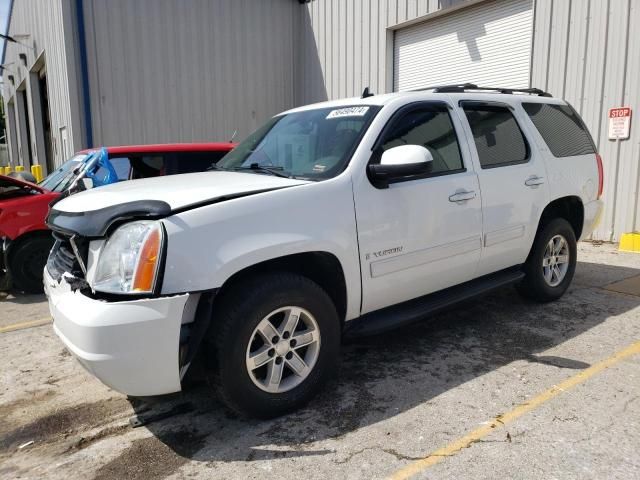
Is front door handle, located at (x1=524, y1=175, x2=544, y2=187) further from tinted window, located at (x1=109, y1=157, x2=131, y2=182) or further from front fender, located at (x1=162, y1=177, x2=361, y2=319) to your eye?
tinted window, located at (x1=109, y1=157, x2=131, y2=182)

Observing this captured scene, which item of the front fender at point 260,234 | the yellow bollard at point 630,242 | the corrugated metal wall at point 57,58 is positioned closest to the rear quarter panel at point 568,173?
the front fender at point 260,234

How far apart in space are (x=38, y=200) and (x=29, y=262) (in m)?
0.72

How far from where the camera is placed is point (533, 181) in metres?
4.46

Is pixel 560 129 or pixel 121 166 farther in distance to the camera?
pixel 121 166

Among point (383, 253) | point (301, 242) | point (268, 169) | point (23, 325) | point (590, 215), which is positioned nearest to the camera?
point (301, 242)

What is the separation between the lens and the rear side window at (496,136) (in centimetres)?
415

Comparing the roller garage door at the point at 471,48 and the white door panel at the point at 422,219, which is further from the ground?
the roller garage door at the point at 471,48

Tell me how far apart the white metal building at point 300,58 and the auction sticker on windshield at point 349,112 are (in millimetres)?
5841

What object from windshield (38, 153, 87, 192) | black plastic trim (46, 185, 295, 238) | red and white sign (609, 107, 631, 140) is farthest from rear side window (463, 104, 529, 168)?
windshield (38, 153, 87, 192)

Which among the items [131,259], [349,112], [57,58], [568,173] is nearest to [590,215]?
[568,173]

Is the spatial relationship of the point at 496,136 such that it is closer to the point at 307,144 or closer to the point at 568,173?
the point at 568,173

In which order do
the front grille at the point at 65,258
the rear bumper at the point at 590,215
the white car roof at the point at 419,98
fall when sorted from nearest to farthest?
the front grille at the point at 65,258
the white car roof at the point at 419,98
the rear bumper at the point at 590,215

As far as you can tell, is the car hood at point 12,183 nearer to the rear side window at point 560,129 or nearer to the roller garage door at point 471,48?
the rear side window at point 560,129

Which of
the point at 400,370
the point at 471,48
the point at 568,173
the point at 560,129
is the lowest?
the point at 400,370
